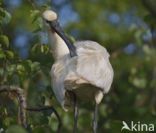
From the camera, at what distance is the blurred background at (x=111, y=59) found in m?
6.47

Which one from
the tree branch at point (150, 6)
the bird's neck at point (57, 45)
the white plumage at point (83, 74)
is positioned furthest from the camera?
the tree branch at point (150, 6)

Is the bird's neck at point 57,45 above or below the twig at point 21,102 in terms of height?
above

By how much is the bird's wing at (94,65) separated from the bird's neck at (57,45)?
24cm

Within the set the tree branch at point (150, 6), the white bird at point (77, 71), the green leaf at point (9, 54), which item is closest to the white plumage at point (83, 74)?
the white bird at point (77, 71)

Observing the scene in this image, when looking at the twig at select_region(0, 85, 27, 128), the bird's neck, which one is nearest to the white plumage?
the bird's neck

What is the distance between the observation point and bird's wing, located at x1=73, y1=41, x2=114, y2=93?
6.29 metres

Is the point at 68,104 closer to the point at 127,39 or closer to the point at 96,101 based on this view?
the point at 96,101

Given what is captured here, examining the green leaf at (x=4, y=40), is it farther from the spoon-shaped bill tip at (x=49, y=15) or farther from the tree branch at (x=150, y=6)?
the tree branch at (x=150, y=6)

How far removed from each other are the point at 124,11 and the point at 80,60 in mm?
9797

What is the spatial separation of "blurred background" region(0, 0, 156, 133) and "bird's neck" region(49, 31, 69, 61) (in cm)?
10

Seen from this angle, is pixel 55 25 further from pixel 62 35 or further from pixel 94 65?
pixel 94 65

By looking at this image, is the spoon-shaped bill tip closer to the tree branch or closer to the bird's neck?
the bird's neck

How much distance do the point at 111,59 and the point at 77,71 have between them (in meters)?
3.94

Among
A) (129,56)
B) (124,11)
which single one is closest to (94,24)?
(124,11)
